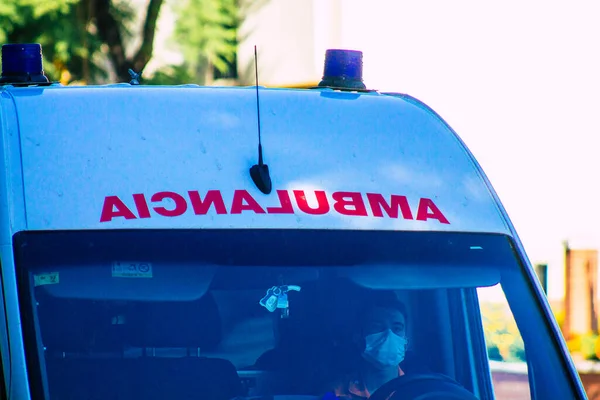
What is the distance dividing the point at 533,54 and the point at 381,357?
17742mm

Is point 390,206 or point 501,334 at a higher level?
point 390,206

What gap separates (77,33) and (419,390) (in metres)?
14.6

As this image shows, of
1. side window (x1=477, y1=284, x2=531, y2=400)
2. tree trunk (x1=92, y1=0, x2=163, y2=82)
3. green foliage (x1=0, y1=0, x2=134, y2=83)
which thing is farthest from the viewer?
tree trunk (x1=92, y1=0, x2=163, y2=82)

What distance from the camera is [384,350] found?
3666 millimetres

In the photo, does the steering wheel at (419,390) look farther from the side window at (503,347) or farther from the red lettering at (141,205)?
the red lettering at (141,205)

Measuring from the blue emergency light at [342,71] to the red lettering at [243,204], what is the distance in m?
0.98

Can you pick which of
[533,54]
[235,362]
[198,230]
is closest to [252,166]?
[198,230]

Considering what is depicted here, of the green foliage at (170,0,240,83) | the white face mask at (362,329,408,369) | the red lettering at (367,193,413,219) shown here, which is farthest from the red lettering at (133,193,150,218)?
the green foliage at (170,0,240,83)

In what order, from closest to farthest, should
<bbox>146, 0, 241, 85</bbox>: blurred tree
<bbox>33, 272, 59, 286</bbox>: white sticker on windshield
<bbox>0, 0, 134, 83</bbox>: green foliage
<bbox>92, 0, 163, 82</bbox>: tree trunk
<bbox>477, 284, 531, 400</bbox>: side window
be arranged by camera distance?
1. <bbox>33, 272, 59, 286</bbox>: white sticker on windshield
2. <bbox>477, 284, 531, 400</bbox>: side window
3. <bbox>0, 0, 134, 83</bbox>: green foliage
4. <bbox>92, 0, 163, 82</bbox>: tree trunk
5. <bbox>146, 0, 241, 85</bbox>: blurred tree

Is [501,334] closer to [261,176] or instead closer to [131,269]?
[261,176]

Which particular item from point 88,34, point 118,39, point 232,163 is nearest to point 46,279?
point 232,163

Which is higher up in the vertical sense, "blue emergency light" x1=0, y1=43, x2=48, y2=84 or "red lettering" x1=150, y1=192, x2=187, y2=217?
"blue emergency light" x1=0, y1=43, x2=48, y2=84

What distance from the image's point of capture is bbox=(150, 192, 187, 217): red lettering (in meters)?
3.38

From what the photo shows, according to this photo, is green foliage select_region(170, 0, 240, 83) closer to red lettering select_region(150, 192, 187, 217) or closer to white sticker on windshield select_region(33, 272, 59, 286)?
red lettering select_region(150, 192, 187, 217)
